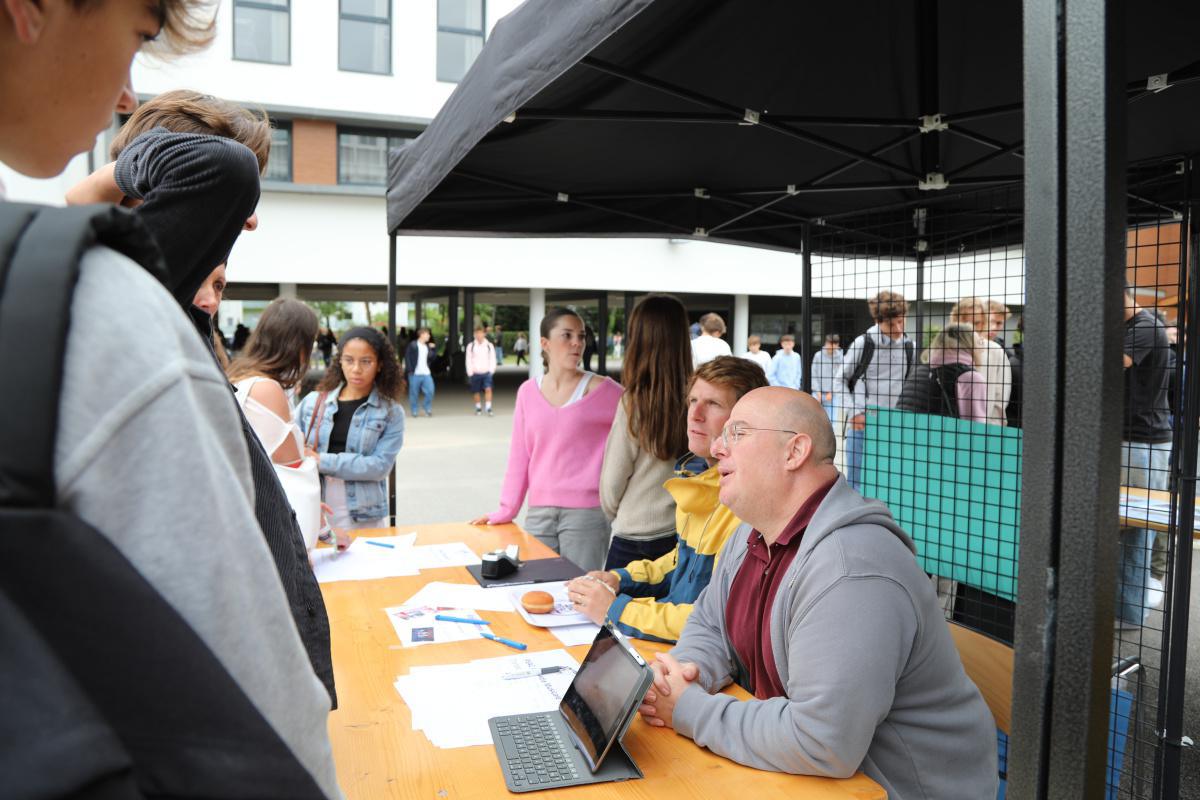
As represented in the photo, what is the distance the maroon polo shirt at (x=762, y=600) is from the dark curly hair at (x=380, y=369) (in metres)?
2.56

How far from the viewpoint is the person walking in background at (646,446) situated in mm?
3533

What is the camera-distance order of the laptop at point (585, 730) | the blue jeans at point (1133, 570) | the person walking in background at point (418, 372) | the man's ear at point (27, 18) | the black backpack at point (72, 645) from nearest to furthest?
the black backpack at point (72, 645)
the man's ear at point (27, 18)
the laptop at point (585, 730)
the blue jeans at point (1133, 570)
the person walking in background at point (418, 372)

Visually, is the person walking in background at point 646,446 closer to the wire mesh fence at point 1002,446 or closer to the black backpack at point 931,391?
the wire mesh fence at point 1002,446

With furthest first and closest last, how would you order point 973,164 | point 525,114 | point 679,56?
point 973,164 < point 525,114 < point 679,56

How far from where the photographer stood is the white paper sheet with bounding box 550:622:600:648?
2252mm

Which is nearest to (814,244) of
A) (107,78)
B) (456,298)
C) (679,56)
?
(679,56)

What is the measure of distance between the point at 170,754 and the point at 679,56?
2.50 metres

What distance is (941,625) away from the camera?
5.64 ft

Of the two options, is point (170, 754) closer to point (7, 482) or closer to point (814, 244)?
point (7, 482)

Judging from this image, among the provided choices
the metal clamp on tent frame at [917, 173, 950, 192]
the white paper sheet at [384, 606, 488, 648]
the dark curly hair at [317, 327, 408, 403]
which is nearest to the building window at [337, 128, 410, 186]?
the dark curly hair at [317, 327, 408, 403]

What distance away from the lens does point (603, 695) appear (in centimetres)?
161

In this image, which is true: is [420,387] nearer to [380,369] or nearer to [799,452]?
[380,369]

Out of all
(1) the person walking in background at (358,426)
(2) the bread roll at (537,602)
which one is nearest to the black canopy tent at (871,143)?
(1) the person walking in background at (358,426)

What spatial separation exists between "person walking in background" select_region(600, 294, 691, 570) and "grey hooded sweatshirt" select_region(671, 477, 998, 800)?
171cm
